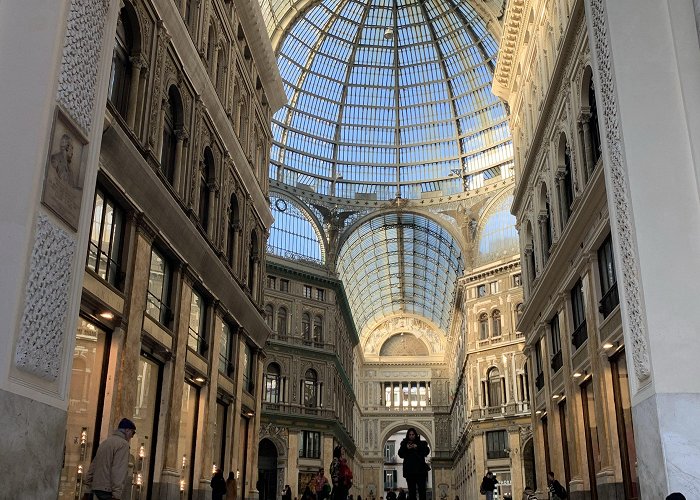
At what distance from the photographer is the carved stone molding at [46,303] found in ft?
25.8

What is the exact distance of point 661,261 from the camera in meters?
8.88

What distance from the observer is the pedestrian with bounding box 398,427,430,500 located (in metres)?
15.7

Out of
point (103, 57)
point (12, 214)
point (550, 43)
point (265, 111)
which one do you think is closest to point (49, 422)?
point (12, 214)

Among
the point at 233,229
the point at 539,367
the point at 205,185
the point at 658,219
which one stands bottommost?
the point at 658,219

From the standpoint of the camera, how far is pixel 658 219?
9.02 metres

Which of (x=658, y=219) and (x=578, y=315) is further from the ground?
(x=578, y=315)

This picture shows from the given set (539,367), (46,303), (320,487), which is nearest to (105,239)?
(46,303)

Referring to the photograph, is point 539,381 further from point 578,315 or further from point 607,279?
point 607,279

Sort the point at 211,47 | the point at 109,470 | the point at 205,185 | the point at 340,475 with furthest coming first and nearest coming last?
1. the point at 211,47
2. the point at 205,185
3. the point at 340,475
4. the point at 109,470

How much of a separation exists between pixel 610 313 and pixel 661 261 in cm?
1043

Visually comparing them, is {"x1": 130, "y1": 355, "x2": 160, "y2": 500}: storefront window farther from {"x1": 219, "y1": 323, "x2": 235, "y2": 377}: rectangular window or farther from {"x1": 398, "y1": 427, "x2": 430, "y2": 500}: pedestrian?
{"x1": 219, "y1": 323, "x2": 235, "y2": 377}: rectangular window

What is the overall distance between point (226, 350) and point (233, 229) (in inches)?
167

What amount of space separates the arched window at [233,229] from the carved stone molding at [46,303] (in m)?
17.0

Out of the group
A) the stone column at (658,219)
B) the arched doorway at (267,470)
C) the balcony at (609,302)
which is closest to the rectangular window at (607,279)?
the balcony at (609,302)
